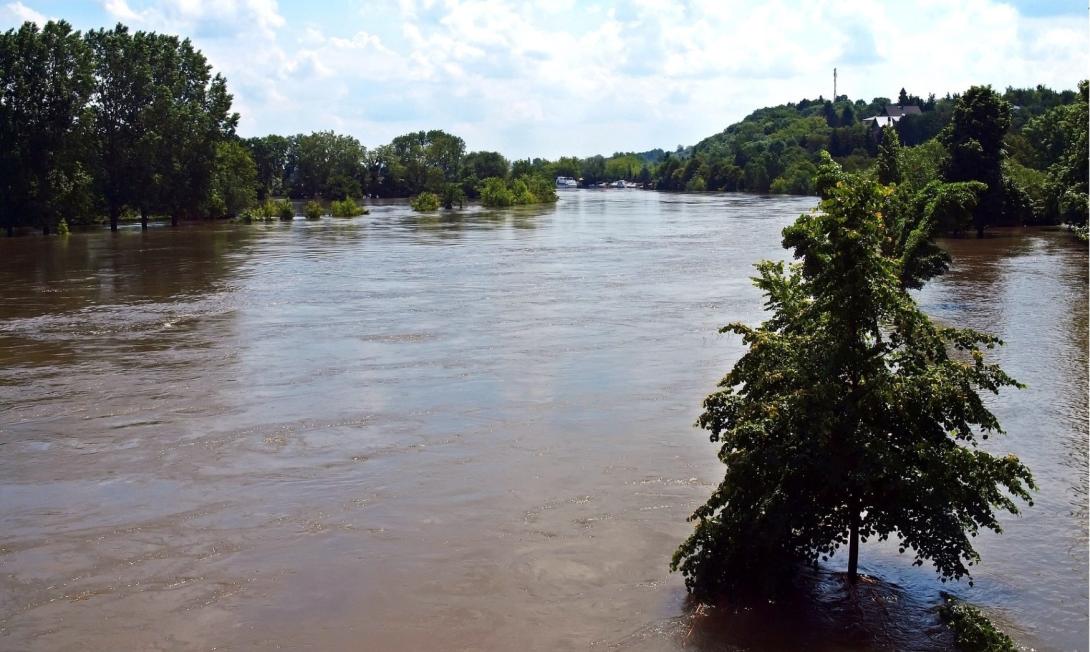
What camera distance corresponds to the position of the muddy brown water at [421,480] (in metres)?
8.29

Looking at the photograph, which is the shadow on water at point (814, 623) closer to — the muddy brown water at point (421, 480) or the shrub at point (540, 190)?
the muddy brown water at point (421, 480)

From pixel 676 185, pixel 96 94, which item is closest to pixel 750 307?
pixel 96 94

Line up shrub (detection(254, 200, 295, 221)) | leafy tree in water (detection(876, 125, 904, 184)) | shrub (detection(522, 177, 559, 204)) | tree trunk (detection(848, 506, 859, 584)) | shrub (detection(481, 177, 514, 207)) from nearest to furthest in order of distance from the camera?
tree trunk (detection(848, 506, 859, 584)) → leafy tree in water (detection(876, 125, 904, 184)) → shrub (detection(254, 200, 295, 221)) → shrub (detection(481, 177, 514, 207)) → shrub (detection(522, 177, 559, 204))

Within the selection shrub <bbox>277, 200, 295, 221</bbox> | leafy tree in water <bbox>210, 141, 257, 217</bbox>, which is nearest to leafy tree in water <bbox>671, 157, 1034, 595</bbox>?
leafy tree in water <bbox>210, 141, 257, 217</bbox>

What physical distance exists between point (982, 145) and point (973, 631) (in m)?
50.1

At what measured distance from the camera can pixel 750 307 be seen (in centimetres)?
2573

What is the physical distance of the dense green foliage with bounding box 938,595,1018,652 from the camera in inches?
292

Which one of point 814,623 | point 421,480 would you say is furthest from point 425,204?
point 814,623

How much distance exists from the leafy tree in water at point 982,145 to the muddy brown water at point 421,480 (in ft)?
90.1

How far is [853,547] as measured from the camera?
8414mm

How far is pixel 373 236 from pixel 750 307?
110ft

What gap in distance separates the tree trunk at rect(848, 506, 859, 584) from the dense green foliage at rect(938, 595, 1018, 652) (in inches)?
32.6

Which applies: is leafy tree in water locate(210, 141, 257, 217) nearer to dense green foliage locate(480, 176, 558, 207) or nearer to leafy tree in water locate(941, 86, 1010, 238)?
dense green foliage locate(480, 176, 558, 207)

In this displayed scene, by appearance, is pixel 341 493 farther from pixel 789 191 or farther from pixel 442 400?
pixel 789 191
